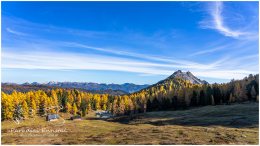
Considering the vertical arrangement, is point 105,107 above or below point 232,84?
below

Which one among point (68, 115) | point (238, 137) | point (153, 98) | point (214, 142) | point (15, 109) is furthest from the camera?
point (153, 98)

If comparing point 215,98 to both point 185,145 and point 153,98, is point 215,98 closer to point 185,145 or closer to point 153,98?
point 153,98

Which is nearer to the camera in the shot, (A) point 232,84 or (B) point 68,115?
(B) point 68,115

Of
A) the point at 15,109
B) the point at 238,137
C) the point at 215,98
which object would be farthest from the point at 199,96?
the point at 238,137

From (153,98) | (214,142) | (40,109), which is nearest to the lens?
(214,142)

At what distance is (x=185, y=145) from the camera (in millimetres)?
42188

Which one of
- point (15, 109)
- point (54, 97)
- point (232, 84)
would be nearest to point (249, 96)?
point (232, 84)

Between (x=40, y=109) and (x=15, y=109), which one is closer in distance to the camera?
(x=15, y=109)

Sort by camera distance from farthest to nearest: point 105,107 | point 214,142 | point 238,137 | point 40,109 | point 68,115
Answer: point 105,107 < point 68,115 < point 40,109 < point 238,137 < point 214,142

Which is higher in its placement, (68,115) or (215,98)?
(215,98)

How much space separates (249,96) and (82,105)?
9331 centimetres

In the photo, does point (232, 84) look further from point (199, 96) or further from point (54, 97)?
point (54, 97)

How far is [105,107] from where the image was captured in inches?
7790

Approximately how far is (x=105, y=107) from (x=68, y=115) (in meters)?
43.1
